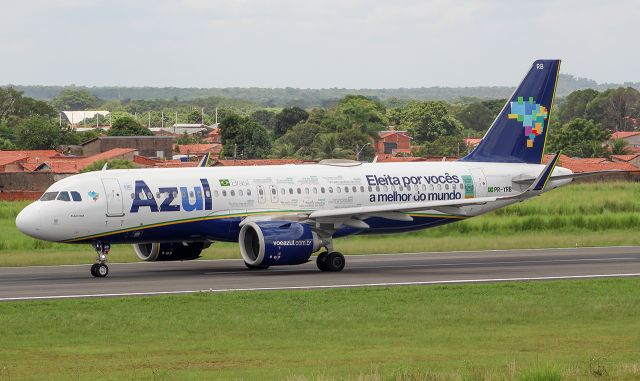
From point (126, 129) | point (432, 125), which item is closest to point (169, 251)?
point (126, 129)

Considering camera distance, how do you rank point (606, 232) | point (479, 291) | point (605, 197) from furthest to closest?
point (605, 197)
point (606, 232)
point (479, 291)

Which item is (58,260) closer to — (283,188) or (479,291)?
(283,188)

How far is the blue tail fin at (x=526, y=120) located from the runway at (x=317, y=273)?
407 centimetres

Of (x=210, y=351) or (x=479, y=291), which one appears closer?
(x=210, y=351)

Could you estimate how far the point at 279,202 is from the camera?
4391 cm

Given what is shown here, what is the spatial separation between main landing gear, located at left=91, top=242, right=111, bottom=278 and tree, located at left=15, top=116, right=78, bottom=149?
11352 centimetres

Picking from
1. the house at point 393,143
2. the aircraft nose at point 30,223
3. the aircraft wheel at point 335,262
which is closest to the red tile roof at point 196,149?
the house at point 393,143

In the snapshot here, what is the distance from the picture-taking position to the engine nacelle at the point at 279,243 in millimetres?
40406

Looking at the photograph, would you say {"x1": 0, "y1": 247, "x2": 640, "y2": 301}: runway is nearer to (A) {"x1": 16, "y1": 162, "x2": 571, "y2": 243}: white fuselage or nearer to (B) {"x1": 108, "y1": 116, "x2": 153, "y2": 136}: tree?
(A) {"x1": 16, "y1": 162, "x2": 571, "y2": 243}: white fuselage

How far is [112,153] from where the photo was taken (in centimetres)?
Result: 12469

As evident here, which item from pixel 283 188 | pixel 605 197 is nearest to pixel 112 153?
pixel 605 197

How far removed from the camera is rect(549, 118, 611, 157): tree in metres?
140

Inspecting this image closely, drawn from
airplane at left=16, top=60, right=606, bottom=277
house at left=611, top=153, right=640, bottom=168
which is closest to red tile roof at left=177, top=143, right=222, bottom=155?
house at left=611, top=153, right=640, bottom=168

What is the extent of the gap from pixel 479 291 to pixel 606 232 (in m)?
25.7
